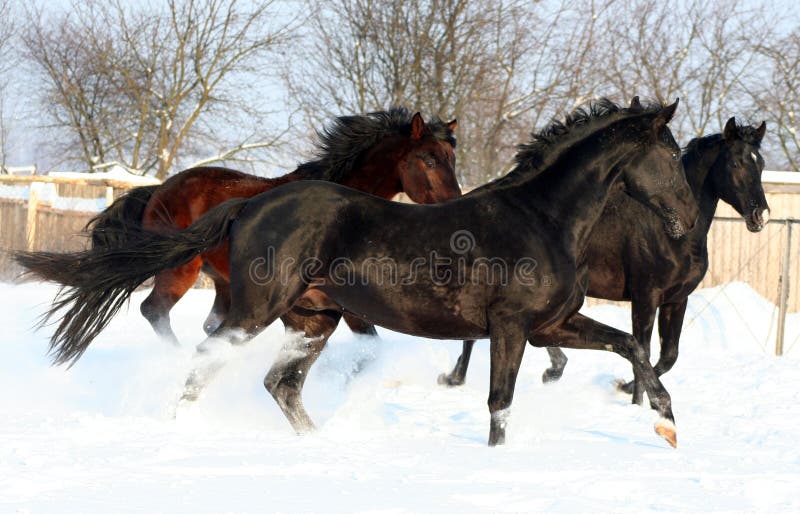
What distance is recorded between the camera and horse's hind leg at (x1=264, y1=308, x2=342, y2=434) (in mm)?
4844

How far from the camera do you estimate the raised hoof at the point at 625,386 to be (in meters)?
6.50

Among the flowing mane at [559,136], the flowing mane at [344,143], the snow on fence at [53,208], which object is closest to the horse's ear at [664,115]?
the flowing mane at [559,136]

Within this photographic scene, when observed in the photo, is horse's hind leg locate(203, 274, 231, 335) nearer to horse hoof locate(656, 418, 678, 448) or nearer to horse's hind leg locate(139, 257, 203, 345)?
horse's hind leg locate(139, 257, 203, 345)

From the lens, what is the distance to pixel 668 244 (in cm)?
623

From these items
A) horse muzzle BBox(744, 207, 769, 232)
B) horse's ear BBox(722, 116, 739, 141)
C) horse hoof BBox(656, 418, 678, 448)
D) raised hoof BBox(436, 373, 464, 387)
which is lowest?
raised hoof BBox(436, 373, 464, 387)

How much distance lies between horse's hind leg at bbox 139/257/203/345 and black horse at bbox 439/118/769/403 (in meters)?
2.78

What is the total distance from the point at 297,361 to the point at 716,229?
8105mm

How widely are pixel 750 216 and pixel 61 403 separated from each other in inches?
190

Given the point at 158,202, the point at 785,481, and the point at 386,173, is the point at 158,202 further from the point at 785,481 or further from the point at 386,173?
the point at 785,481

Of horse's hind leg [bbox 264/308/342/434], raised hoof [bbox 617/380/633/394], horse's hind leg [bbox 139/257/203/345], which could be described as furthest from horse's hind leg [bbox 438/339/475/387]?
horse's hind leg [bbox 139/257/203/345]

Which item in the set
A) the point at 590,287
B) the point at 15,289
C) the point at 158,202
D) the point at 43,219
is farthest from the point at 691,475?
the point at 43,219

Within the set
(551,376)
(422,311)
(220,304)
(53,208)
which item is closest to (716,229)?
(551,376)

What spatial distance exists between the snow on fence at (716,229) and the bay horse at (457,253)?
475 centimetres

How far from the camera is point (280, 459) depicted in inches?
157
